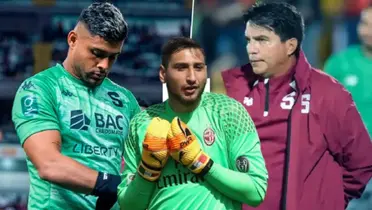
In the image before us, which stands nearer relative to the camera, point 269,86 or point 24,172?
point 269,86

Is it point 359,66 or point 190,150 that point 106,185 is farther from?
point 359,66

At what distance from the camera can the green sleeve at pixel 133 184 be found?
3.10 metres

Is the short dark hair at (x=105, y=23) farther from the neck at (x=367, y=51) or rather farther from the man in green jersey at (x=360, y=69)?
the neck at (x=367, y=51)

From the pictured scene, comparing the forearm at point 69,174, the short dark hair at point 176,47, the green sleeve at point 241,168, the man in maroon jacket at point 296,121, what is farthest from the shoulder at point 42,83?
the man in maroon jacket at point 296,121

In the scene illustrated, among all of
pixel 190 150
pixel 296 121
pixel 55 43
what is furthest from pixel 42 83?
pixel 55 43

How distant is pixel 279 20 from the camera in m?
4.20

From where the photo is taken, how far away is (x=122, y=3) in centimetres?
653

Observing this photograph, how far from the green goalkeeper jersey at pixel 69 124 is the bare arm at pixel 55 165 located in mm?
32

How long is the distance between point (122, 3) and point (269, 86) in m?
2.60

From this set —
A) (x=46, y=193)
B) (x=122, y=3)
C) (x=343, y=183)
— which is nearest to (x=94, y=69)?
(x=46, y=193)

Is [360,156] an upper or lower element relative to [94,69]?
lower

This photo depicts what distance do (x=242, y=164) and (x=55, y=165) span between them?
1.99ft

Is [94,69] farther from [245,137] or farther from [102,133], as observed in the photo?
[245,137]

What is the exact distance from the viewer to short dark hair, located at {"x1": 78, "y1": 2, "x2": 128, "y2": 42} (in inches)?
132
